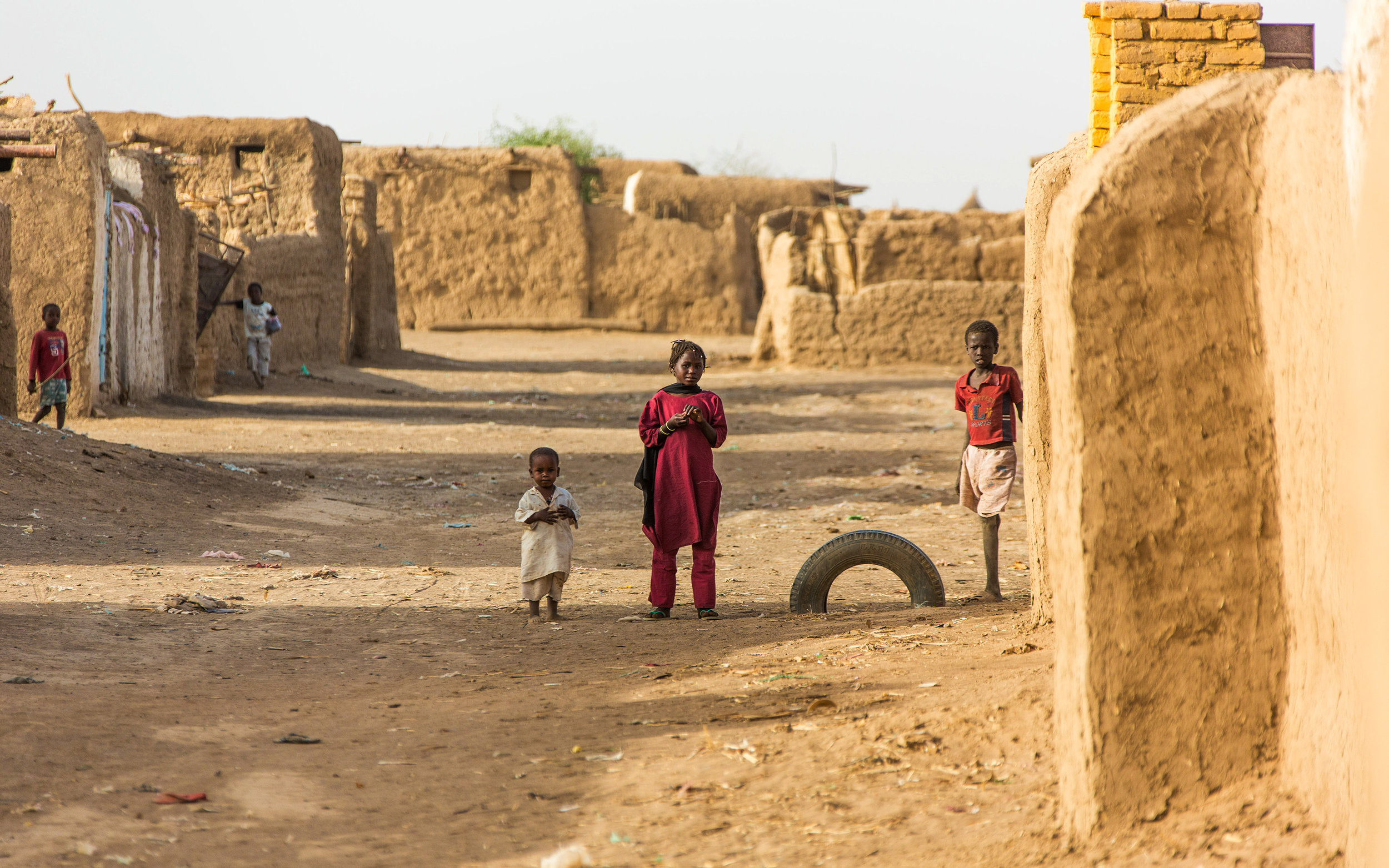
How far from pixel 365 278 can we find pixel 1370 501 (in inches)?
766

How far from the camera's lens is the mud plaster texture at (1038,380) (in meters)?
4.67

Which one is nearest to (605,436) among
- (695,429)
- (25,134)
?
(25,134)

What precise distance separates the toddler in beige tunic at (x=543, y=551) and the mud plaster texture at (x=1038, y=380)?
191 cm

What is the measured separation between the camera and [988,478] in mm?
5895

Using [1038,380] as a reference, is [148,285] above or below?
above

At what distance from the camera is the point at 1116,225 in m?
2.70

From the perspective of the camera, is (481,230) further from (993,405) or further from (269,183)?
(993,405)

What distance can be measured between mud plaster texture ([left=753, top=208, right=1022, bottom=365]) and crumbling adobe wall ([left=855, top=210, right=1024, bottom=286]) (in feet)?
0.04

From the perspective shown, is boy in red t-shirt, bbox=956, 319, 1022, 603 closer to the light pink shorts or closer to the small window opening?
the light pink shorts

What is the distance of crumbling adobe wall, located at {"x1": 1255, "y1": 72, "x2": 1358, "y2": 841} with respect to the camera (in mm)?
2326

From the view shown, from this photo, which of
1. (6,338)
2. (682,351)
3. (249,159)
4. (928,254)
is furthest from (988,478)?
(249,159)

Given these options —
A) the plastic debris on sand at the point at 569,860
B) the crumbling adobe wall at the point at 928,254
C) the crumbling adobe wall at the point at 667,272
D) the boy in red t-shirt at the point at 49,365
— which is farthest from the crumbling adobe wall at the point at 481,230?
the plastic debris on sand at the point at 569,860

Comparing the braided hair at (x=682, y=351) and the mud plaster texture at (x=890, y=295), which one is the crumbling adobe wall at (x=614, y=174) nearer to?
the mud plaster texture at (x=890, y=295)

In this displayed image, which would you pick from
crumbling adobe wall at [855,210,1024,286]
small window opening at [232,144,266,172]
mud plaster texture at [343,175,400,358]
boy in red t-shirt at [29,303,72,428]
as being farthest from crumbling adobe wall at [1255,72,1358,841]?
mud plaster texture at [343,175,400,358]
